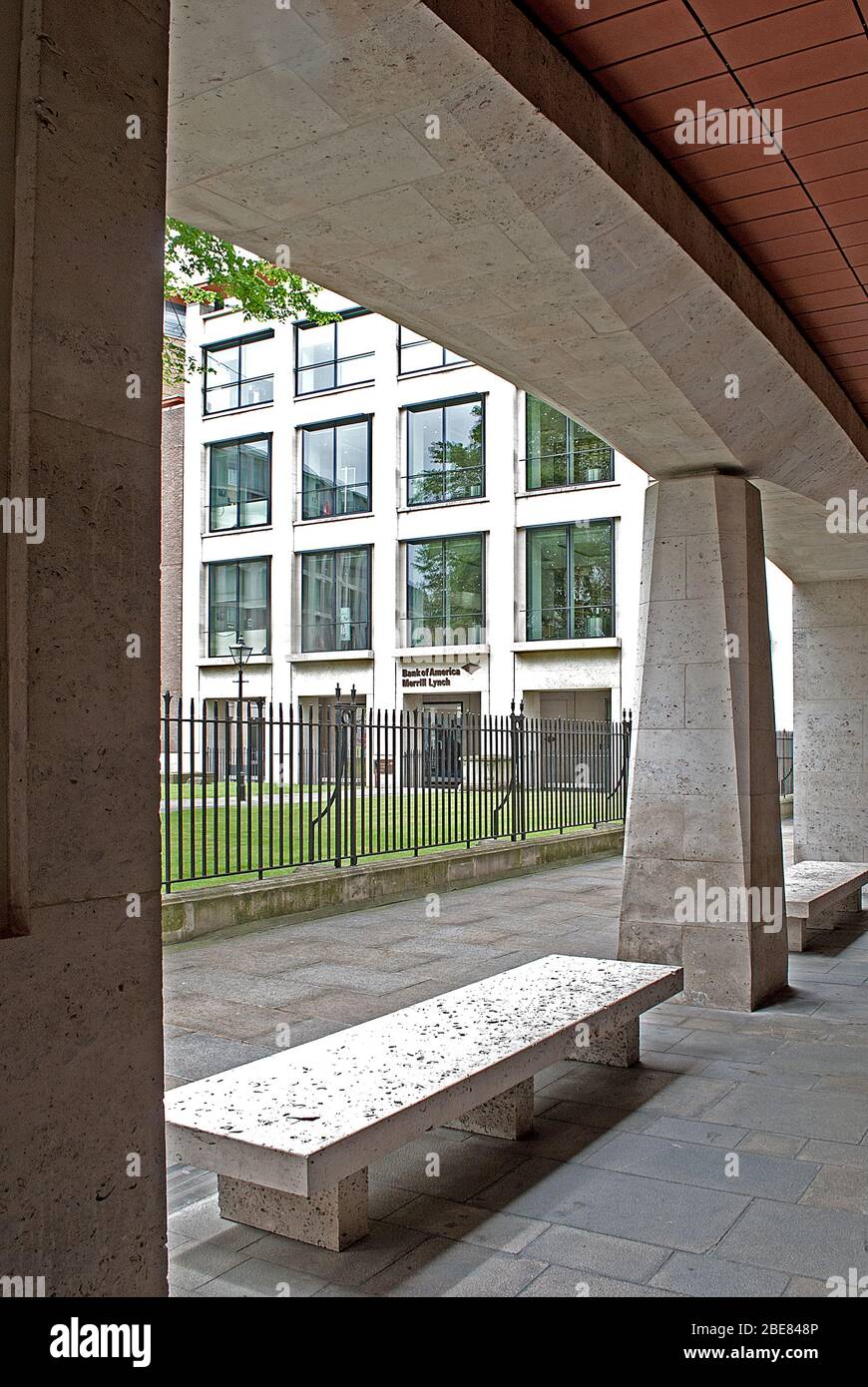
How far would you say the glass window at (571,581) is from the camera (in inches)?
1113

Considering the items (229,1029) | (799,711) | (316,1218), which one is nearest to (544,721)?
(799,711)

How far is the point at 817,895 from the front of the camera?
376 inches

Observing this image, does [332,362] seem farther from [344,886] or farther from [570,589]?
[344,886]

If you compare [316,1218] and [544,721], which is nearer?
[316,1218]

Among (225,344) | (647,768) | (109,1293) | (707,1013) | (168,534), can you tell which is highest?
(225,344)

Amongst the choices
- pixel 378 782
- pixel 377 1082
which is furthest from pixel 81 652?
pixel 378 782

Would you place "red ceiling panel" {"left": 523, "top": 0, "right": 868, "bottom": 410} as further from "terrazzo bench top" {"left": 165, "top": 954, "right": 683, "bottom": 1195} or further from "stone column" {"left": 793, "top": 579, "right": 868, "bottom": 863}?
"stone column" {"left": 793, "top": 579, "right": 868, "bottom": 863}

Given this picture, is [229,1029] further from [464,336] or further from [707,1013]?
[464,336]

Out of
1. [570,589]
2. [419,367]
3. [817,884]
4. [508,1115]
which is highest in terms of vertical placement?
[419,367]

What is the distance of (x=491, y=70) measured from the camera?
363cm

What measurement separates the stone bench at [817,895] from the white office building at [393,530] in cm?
1603

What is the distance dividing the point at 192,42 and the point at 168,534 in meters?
34.2

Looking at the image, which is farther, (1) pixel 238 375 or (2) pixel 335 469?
(1) pixel 238 375

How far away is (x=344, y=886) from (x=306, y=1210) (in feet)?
24.5
